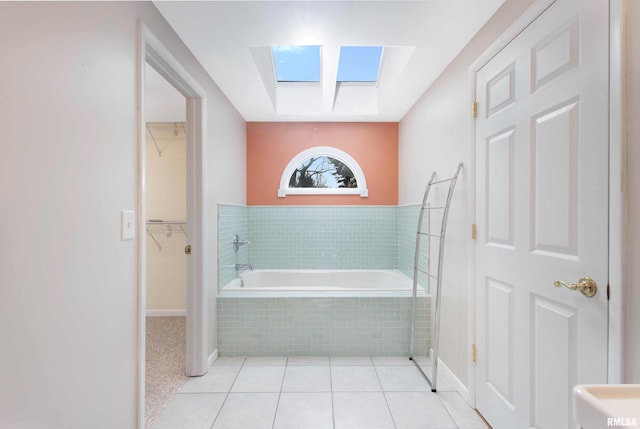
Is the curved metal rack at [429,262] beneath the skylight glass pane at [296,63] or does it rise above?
beneath

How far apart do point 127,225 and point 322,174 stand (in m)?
2.55

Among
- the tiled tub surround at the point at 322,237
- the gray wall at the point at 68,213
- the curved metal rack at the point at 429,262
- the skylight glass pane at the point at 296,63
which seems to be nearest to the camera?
the gray wall at the point at 68,213

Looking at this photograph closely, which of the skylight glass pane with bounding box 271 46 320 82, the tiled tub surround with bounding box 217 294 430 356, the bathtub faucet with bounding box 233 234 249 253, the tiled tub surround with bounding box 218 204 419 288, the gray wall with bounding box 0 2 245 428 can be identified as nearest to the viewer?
the gray wall with bounding box 0 2 245 428

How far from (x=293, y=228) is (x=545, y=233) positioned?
2644 mm

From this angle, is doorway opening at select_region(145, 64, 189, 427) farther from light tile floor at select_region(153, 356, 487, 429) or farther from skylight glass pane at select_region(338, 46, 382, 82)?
skylight glass pane at select_region(338, 46, 382, 82)

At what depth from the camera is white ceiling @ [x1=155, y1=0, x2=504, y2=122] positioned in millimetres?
1573

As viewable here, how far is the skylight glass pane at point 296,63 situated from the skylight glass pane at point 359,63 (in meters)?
0.25

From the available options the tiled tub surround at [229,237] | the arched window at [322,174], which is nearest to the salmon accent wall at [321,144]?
the arched window at [322,174]

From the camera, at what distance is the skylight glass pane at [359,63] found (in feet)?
8.66

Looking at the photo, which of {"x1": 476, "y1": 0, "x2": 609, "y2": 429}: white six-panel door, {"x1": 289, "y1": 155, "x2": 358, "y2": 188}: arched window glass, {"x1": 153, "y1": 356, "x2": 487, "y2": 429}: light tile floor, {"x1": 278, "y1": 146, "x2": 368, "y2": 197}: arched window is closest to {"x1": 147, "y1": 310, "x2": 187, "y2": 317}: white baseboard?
{"x1": 153, "y1": 356, "x2": 487, "y2": 429}: light tile floor

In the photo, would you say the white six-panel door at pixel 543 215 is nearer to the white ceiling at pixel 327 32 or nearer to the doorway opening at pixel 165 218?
the white ceiling at pixel 327 32

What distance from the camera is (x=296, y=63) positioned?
280 cm

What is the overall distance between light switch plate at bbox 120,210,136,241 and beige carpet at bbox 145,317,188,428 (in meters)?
1.18

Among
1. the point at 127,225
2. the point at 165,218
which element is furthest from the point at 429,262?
the point at 165,218
